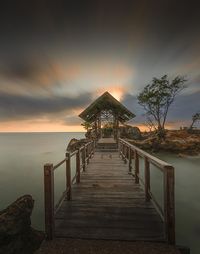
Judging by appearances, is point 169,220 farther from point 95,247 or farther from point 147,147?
point 147,147

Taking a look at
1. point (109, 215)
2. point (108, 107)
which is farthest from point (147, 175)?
point (108, 107)

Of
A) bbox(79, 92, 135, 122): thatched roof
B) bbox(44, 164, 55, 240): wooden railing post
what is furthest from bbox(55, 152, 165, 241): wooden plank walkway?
bbox(79, 92, 135, 122): thatched roof

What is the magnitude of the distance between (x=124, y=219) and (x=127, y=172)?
444 cm

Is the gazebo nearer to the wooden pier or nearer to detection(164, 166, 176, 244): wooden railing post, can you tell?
the wooden pier

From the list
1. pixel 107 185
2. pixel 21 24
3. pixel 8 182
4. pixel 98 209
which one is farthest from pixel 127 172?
pixel 8 182

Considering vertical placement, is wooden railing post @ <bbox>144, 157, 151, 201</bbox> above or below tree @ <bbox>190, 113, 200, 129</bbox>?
below

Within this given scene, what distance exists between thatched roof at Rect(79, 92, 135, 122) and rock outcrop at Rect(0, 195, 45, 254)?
1352 cm

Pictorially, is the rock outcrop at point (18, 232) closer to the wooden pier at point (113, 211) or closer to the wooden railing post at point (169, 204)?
the wooden pier at point (113, 211)

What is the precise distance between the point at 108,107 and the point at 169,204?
15971 millimetres

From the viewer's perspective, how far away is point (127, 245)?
331 cm

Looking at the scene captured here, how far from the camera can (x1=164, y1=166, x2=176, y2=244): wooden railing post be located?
3.27m

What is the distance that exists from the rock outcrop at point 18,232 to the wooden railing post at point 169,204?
3.31 m

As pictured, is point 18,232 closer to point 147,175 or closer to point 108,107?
point 147,175

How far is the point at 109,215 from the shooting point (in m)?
4.39
